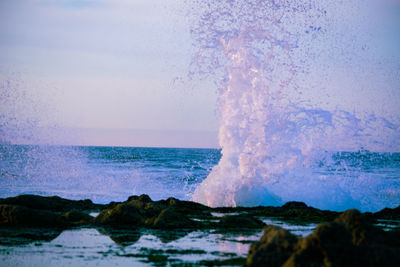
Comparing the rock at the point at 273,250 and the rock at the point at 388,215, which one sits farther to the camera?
the rock at the point at 388,215

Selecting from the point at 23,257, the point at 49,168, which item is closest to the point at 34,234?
the point at 23,257

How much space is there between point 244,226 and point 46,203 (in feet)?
22.3

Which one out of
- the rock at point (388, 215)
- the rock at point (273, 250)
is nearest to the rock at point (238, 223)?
the rock at point (388, 215)

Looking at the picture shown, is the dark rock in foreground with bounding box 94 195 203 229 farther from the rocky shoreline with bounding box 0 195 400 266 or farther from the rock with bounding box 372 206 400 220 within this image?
the rock with bounding box 372 206 400 220

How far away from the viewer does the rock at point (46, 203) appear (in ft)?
49.0

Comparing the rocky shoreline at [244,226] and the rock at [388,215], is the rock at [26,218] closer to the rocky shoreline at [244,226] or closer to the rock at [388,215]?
the rocky shoreline at [244,226]

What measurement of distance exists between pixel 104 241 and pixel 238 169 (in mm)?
10583

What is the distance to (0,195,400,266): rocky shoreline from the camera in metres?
6.74

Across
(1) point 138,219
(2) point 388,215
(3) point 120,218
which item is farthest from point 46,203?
(2) point 388,215

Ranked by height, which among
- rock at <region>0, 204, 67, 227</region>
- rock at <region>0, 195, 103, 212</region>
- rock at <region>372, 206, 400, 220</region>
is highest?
rock at <region>372, 206, 400, 220</region>

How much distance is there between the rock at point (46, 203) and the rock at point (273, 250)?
973cm

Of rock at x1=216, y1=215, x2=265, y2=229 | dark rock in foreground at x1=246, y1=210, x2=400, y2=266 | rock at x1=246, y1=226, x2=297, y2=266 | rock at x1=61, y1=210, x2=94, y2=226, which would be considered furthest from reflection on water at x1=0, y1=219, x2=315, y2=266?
dark rock in foreground at x1=246, y1=210, x2=400, y2=266

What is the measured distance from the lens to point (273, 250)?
708 centimetres

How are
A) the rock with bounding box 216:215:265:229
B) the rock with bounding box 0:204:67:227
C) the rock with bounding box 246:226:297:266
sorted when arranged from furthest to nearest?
1. the rock with bounding box 216:215:265:229
2. the rock with bounding box 0:204:67:227
3. the rock with bounding box 246:226:297:266
